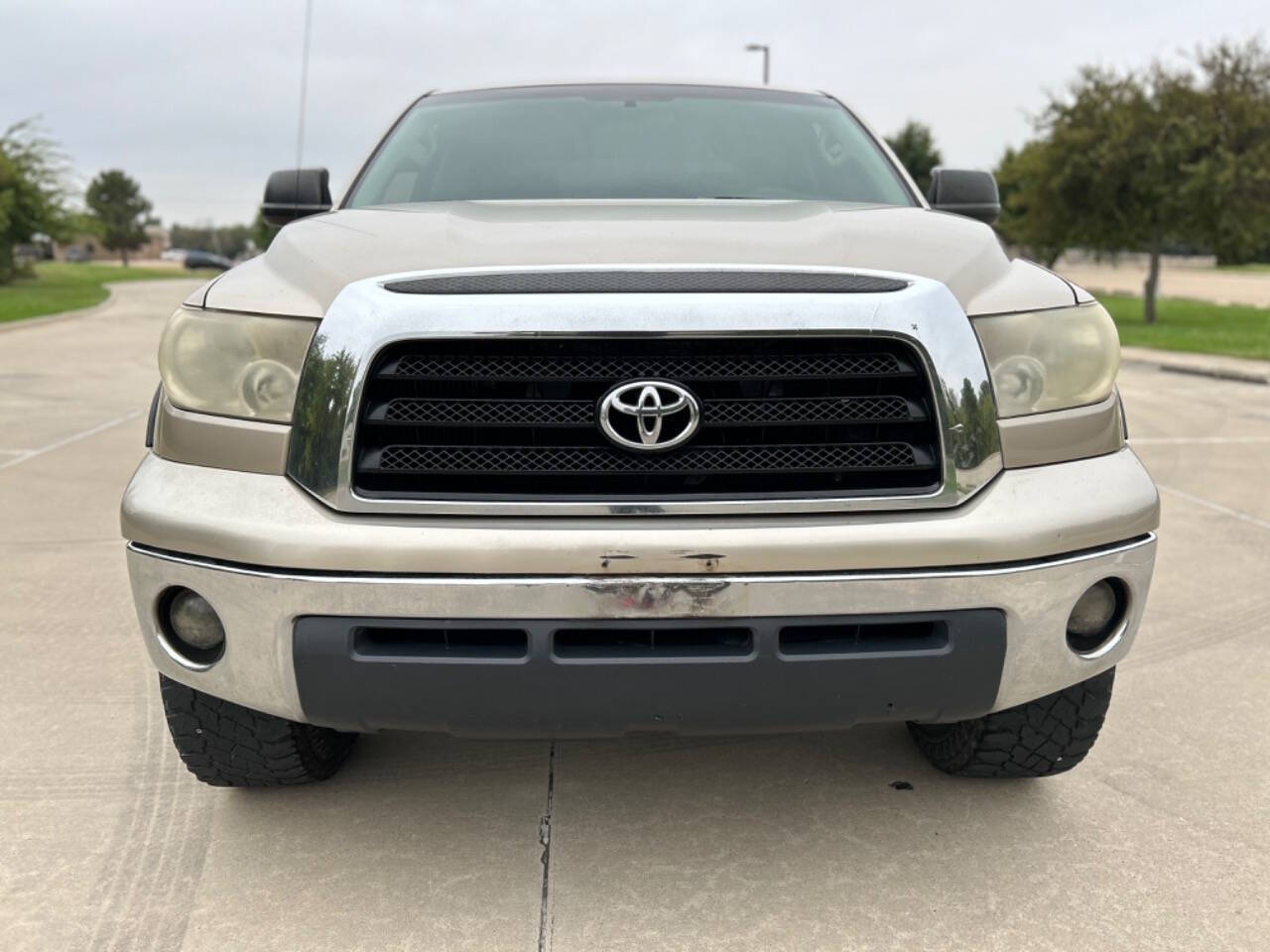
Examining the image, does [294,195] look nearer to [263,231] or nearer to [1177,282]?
[1177,282]

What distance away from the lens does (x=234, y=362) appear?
94.3 inches

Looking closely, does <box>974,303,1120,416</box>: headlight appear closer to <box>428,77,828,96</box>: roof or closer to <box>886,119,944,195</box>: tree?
<box>428,77,828,96</box>: roof

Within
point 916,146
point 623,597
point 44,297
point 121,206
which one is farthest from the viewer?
point 121,206

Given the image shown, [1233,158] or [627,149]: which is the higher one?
[1233,158]

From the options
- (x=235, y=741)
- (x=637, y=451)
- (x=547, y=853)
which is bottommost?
(x=547, y=853)

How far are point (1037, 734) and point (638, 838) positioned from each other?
3.09 feet

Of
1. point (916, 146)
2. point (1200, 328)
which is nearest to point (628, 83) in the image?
point (1200, 328)

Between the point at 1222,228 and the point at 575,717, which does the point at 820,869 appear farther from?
the point at 1222,228

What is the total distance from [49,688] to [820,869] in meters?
2.37

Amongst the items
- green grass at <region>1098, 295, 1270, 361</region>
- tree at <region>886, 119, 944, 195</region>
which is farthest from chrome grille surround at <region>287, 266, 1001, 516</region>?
tree at <region>886, 119, 944, 195</region>

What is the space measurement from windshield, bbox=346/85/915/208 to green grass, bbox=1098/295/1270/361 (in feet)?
39.5

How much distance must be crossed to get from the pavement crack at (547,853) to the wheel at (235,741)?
0.55 m

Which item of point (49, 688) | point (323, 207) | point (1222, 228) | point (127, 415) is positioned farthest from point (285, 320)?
point (1222, 228)

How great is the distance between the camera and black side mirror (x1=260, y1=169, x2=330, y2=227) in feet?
12.2
